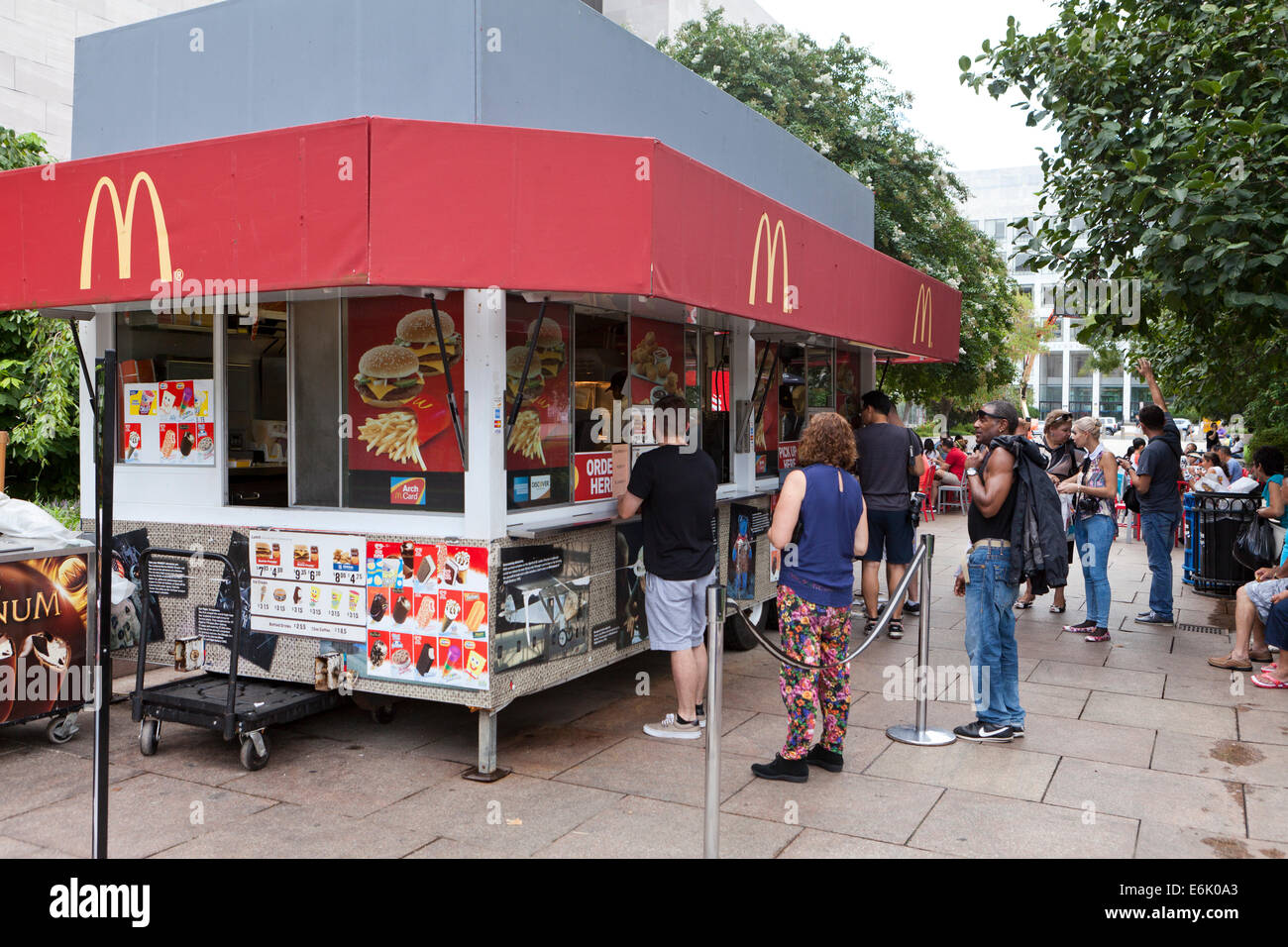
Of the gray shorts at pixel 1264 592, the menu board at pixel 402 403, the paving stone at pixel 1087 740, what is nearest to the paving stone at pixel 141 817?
the menu board at pixel 402 403

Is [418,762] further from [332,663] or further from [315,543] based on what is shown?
[315,543]

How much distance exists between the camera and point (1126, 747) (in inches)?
235

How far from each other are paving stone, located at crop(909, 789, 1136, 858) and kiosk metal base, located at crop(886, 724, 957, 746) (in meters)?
0.90

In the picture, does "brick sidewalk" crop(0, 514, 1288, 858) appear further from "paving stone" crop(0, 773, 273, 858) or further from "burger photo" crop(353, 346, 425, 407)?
"burger photo" crop(353, 346, 425, 407)

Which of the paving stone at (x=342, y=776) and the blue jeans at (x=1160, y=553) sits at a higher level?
the blue jeans at (x=1160, y=553)

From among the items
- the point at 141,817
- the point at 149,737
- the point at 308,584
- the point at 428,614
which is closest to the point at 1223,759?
the point at 428,614

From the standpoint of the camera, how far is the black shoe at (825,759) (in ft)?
18.0

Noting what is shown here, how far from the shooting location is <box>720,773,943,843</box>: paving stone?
4.71m

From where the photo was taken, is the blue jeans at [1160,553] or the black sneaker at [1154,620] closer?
the blue jeans at [1160,553]

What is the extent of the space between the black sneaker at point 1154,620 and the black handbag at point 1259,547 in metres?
0.87

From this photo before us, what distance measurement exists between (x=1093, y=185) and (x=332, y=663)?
23.8 ft

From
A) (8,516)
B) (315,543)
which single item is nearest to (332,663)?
(315,543)

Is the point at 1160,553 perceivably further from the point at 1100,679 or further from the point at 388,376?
the point at 388,376
